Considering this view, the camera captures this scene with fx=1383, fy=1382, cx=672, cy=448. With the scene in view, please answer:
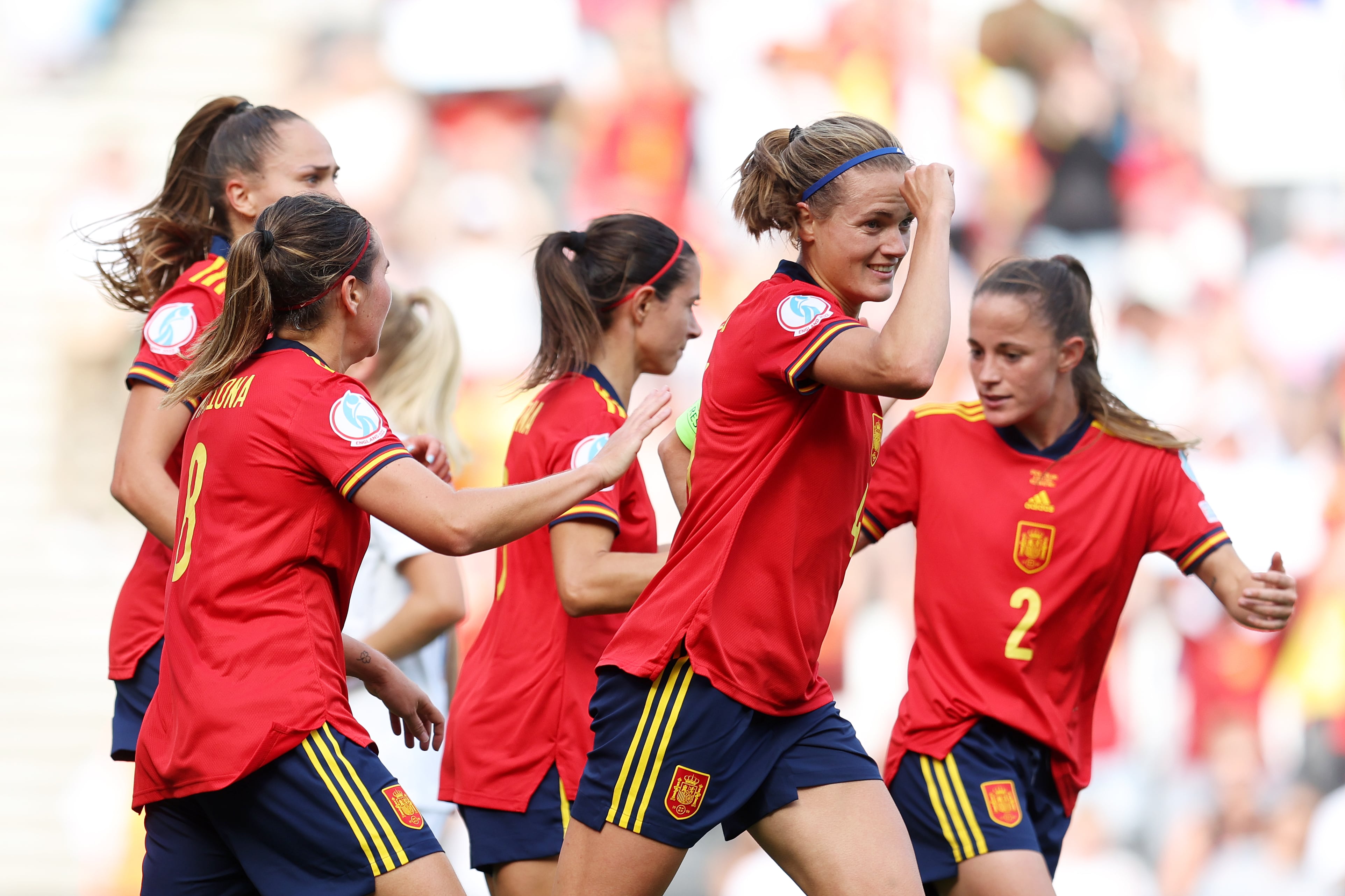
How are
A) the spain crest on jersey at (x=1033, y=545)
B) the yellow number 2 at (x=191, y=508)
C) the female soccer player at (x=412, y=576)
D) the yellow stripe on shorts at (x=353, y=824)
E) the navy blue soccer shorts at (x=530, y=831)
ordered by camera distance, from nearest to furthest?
the yellow stripe on shorts at (x=353, y=824), the yellow number 2 at (x=191, y=508), the navy blue soccer shorts at (x=530, y=831), the spain crest on jersey at (x=1033, y=545), the female soccer player at (x=412, y=576)

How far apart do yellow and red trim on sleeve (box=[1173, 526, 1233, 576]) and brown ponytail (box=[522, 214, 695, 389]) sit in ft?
5.14

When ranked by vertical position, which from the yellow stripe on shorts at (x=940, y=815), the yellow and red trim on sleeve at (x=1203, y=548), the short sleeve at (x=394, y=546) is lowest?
the yellow stripe on shorts at (x=940, y=815)

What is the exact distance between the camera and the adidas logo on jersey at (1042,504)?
376 cm

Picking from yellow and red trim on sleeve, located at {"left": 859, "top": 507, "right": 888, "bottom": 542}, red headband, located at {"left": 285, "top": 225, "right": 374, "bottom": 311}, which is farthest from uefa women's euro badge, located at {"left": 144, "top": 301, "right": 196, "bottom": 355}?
yellow and red trim on sleeve, located at {"left": 859, "top": 507, "right": 888, "bottom": 542}

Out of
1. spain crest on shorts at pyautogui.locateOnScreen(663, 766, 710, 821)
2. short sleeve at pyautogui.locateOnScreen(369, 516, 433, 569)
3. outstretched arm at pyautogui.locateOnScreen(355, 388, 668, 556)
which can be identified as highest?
short sleeve at pyautogui.locateOnScreen(369, 516, 433, 569)

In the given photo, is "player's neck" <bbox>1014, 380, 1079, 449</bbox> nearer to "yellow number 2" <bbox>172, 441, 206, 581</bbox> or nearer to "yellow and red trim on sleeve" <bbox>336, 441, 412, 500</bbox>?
"yellow and red trim on sleeve" <bbox>336, 441, 412, 500</bbox>

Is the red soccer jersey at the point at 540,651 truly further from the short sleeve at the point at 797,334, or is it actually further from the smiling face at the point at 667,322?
the short sleeve at the point at 797,334

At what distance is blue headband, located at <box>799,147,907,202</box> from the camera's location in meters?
2.95

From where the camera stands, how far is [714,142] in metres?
7.39

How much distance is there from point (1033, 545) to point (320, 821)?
81.4 inches

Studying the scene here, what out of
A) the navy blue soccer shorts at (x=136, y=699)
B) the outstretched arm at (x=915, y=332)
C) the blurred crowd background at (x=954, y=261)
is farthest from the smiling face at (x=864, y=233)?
the blurred crowd background at (x=954, y=261)

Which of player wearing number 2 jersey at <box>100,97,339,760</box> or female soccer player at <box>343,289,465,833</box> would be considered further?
female soccer player at <box>343,289,465,833</box>

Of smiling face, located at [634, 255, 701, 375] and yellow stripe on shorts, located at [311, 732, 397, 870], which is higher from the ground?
smiling face, located at [634, 255, 701, 375]

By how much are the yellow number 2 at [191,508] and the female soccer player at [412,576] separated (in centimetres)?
91
